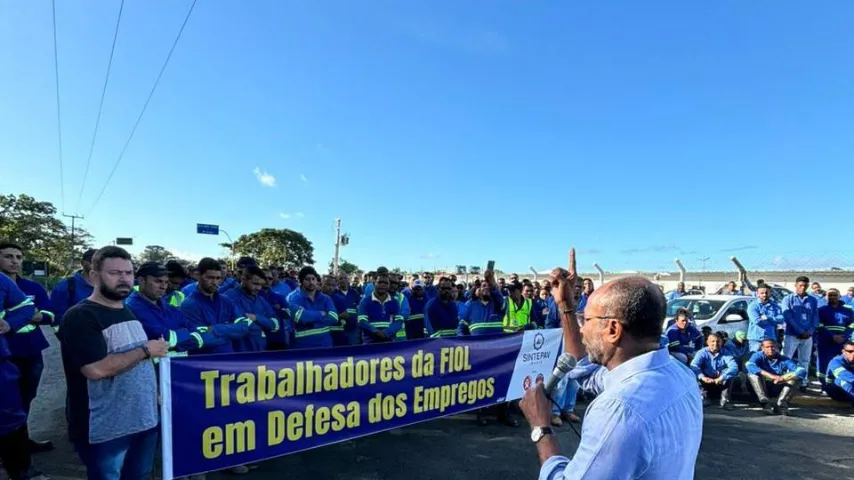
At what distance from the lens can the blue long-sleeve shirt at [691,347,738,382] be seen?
7.44 m

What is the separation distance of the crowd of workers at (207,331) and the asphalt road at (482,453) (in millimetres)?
431

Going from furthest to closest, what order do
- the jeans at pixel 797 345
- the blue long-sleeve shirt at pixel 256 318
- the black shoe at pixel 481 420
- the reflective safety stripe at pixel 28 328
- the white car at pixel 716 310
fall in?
the white car at pixel 716 310, the jeans at pixel 797 345, the black shoe at pixel 481 420, the blue long-sleeve shirt at pixel 256 318, the reflective safety stripe at pixel 28 328

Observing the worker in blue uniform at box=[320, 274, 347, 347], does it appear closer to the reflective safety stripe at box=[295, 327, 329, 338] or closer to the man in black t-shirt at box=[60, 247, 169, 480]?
the reflective safety stripe at box=[295, 327, 329, 338]

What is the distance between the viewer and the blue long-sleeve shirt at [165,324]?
3.28 meters

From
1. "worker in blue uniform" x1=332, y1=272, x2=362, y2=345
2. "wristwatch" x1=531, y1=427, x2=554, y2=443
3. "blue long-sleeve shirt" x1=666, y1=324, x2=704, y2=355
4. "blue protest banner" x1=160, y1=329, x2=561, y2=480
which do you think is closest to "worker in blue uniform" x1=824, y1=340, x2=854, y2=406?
"blue long-sleeve shirt" x1=666, y1=324, x2=704, y2=355

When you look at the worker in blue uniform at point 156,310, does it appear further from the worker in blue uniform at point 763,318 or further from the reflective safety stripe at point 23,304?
the worker in blue uniform at point 763,318

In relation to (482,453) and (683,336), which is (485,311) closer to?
(482,453)

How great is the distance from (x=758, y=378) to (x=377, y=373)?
258 inches

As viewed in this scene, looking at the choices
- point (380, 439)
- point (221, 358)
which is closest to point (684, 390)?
point (221, 358)

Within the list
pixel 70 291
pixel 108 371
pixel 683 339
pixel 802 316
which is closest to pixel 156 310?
pixel 108 371

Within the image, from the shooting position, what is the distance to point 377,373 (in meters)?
4.11

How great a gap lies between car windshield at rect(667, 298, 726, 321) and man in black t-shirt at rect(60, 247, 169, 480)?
1117 centimetres

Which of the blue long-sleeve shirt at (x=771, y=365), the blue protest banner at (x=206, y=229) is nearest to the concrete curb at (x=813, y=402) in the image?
the blue long-sleeve shirt at (x=771, y=365)

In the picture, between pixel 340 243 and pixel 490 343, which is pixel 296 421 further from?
pixel 340 243
